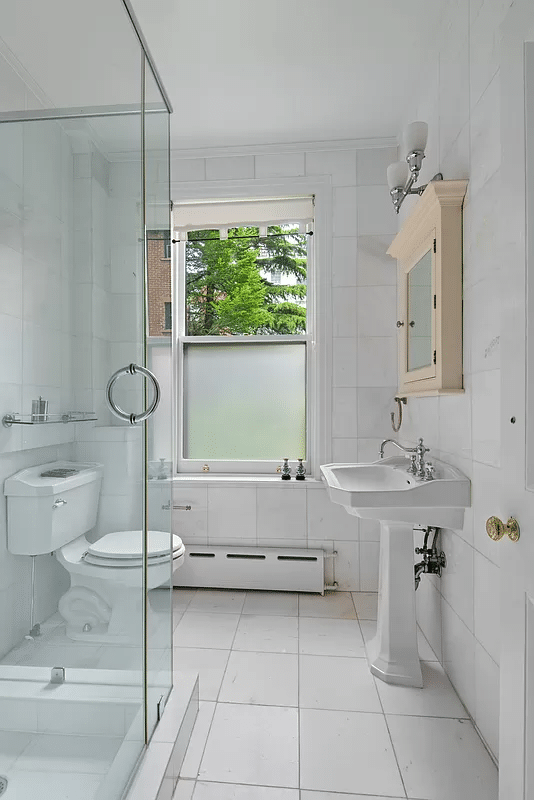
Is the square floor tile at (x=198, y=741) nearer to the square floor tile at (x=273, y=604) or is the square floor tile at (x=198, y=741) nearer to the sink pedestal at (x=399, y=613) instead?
the sink pedestal at (x=399, y=613)

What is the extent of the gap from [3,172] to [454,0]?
6.18 feet

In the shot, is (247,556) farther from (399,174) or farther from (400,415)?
(399,174)

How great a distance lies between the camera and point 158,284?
148cm

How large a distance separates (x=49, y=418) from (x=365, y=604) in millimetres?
2270

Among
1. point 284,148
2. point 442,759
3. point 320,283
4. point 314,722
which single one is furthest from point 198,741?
point 284,148

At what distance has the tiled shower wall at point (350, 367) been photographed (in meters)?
2.90

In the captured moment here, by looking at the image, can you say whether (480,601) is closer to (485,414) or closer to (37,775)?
(485,414)

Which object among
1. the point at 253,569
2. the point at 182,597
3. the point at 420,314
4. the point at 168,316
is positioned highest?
the point at 420,314

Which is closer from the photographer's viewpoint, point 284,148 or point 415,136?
point 415,136

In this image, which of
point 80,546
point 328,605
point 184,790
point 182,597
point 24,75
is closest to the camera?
point 24,75

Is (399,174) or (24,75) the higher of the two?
(399,174)

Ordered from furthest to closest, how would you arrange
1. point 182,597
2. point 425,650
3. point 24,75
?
1. point 182,597
2. point 425,650
3. point 24,75

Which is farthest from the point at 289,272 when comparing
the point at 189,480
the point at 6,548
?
the point at 6,548

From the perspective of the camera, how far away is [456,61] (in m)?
1.90
